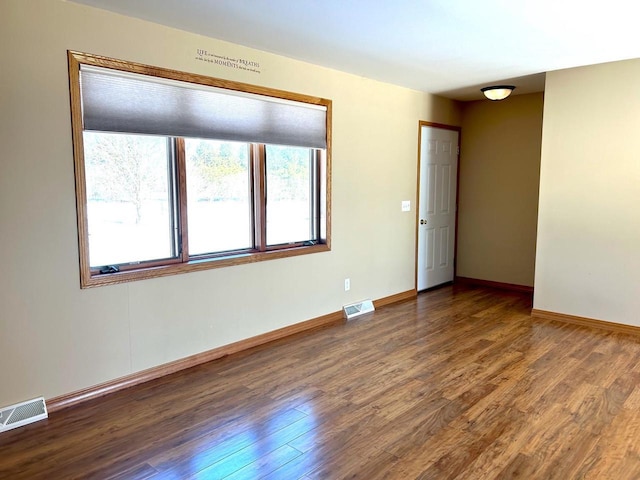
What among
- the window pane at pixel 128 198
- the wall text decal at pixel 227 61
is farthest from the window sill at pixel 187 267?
the wall text decal at pixel 227 61

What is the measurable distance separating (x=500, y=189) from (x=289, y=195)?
3.18m

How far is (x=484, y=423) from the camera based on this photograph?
2.57 meters

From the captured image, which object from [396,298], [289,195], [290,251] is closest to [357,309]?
[396,298]

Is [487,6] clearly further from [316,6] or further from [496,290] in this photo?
[496,290]

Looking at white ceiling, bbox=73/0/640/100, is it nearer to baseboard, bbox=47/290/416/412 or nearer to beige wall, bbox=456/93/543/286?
beige wall, bbox=456/93/543/286

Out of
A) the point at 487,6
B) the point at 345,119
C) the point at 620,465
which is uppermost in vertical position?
the point at 487,6

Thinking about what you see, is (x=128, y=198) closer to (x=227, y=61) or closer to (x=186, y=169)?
(x=186, y=169)

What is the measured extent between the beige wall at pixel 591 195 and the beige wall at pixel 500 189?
45.6 inches

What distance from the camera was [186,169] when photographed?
11.1 feet

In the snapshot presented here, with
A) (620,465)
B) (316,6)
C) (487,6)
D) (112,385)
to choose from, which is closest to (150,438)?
(112,385)

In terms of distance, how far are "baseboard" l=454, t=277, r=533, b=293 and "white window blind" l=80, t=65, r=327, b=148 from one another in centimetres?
333

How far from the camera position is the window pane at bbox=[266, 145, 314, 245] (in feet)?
13.2

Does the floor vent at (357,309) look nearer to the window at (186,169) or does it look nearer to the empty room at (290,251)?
the empty room at (290,251)

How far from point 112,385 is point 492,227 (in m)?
4.94
